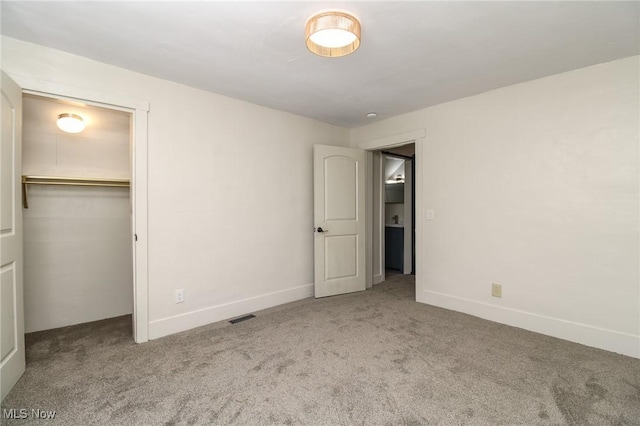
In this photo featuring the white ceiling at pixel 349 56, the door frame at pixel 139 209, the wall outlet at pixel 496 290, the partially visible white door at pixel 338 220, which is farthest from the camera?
the partially visible white door at pixel 338 220

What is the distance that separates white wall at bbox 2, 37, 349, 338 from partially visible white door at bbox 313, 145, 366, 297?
153mm

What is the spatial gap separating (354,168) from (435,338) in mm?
2357

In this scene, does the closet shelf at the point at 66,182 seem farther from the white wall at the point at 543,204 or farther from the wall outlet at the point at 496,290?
the wall outlet at the point at 496,290

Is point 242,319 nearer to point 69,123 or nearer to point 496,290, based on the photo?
point 69,123

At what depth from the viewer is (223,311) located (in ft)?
10.3

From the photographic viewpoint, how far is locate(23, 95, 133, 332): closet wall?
2.79 meters

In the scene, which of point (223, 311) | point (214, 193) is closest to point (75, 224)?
point (214, 193)

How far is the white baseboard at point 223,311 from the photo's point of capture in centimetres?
273

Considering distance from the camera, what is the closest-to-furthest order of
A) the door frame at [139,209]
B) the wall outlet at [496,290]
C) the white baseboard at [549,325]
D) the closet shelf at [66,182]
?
the white baseboard at [549,325], the door frame at [139,209], the closet shelf at [66,182], the wall outlet at [496,290]

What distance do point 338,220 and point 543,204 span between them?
7.21ft

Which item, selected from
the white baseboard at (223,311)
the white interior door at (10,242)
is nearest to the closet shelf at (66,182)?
the white interior door at (10,242)

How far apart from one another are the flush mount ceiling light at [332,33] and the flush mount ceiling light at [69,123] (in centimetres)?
229

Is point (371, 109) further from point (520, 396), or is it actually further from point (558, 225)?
point (520, 396)

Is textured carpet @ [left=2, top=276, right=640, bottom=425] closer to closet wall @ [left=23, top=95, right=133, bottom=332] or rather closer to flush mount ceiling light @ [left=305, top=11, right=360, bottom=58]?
closet wall @ [left=23, top=95, right=133, bottom=332]
